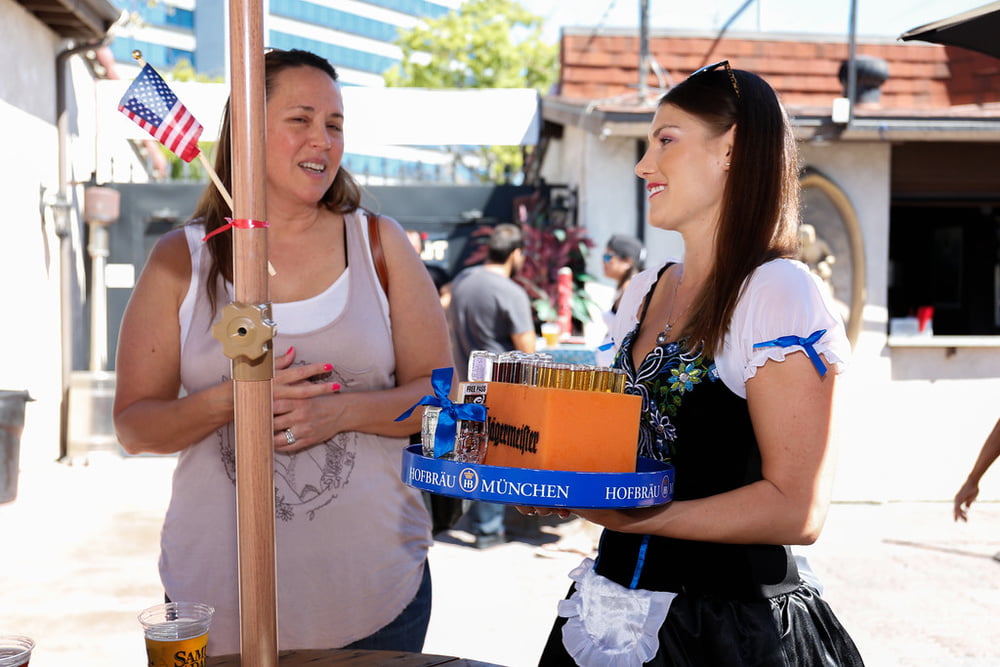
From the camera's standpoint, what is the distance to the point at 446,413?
56.1 inches

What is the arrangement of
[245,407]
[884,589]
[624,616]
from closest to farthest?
[245,407]
[624,616]
[884,589]

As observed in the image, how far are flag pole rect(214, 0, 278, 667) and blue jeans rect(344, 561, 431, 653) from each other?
715mm

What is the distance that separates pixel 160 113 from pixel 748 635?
1.18m

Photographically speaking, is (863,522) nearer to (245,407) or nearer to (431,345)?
(431,345)

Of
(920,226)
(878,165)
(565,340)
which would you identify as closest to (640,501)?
(565,340)

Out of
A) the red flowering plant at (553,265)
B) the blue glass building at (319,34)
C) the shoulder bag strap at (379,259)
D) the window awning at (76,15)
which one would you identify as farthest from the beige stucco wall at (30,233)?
the blue glass building at (319,34)

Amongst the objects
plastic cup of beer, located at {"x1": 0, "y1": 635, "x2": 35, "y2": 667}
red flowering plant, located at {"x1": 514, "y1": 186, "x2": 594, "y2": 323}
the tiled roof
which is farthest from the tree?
plastic cup of beer, located at {"x1": 0, "y1": 635, "x2": 35, "y2": 667}

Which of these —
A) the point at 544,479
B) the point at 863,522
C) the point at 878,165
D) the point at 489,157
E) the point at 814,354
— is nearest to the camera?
the point at 544,479

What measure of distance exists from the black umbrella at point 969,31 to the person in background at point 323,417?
185 centimetres

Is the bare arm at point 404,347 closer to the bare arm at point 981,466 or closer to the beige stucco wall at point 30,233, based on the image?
the bare arm at point 981,466

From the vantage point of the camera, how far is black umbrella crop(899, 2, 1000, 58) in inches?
109

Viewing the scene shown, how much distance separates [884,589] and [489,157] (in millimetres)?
28807

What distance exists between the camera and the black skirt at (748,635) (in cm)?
158

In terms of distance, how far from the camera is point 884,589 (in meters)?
5.43
